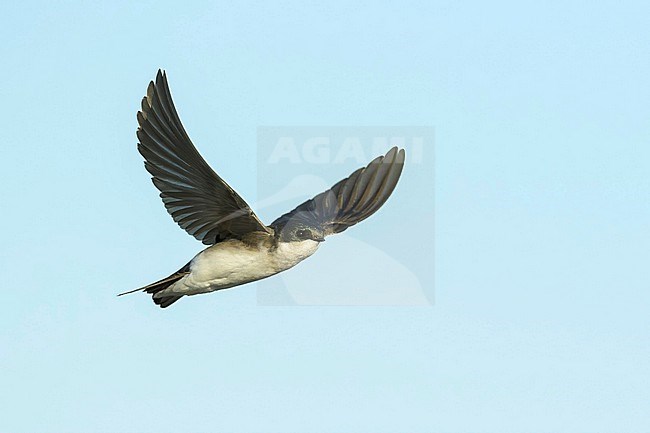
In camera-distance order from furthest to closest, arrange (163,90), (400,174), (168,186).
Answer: (400,174)
(168,186)
(163,90)

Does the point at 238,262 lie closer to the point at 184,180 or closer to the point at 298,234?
the point at 298,234

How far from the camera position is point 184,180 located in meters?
8.47

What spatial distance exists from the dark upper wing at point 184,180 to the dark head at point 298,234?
0.13 metres

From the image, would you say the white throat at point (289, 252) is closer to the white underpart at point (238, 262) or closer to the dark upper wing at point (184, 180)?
the white underpart at point (238, 262)

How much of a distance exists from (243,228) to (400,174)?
1.55 meters

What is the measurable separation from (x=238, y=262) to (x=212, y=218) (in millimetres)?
413

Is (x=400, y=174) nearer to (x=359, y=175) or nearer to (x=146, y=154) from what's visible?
(x=359, y=175)

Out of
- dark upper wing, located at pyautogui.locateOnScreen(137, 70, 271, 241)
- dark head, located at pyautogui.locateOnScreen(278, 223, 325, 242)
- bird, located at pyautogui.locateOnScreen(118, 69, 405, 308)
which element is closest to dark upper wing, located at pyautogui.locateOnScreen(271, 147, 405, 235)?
bird, located at pyautogui.locateOnScreen(118, 69, 405, 308)

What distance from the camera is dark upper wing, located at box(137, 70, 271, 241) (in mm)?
A: 8016

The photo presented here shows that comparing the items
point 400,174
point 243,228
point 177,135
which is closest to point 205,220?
point 243,228

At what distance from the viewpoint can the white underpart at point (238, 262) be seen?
8.66m

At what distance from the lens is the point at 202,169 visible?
8.22 m

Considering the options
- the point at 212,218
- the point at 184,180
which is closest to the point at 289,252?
the point at 212,218

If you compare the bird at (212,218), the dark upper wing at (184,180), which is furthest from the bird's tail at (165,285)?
the dark upper wing at (184,180)
